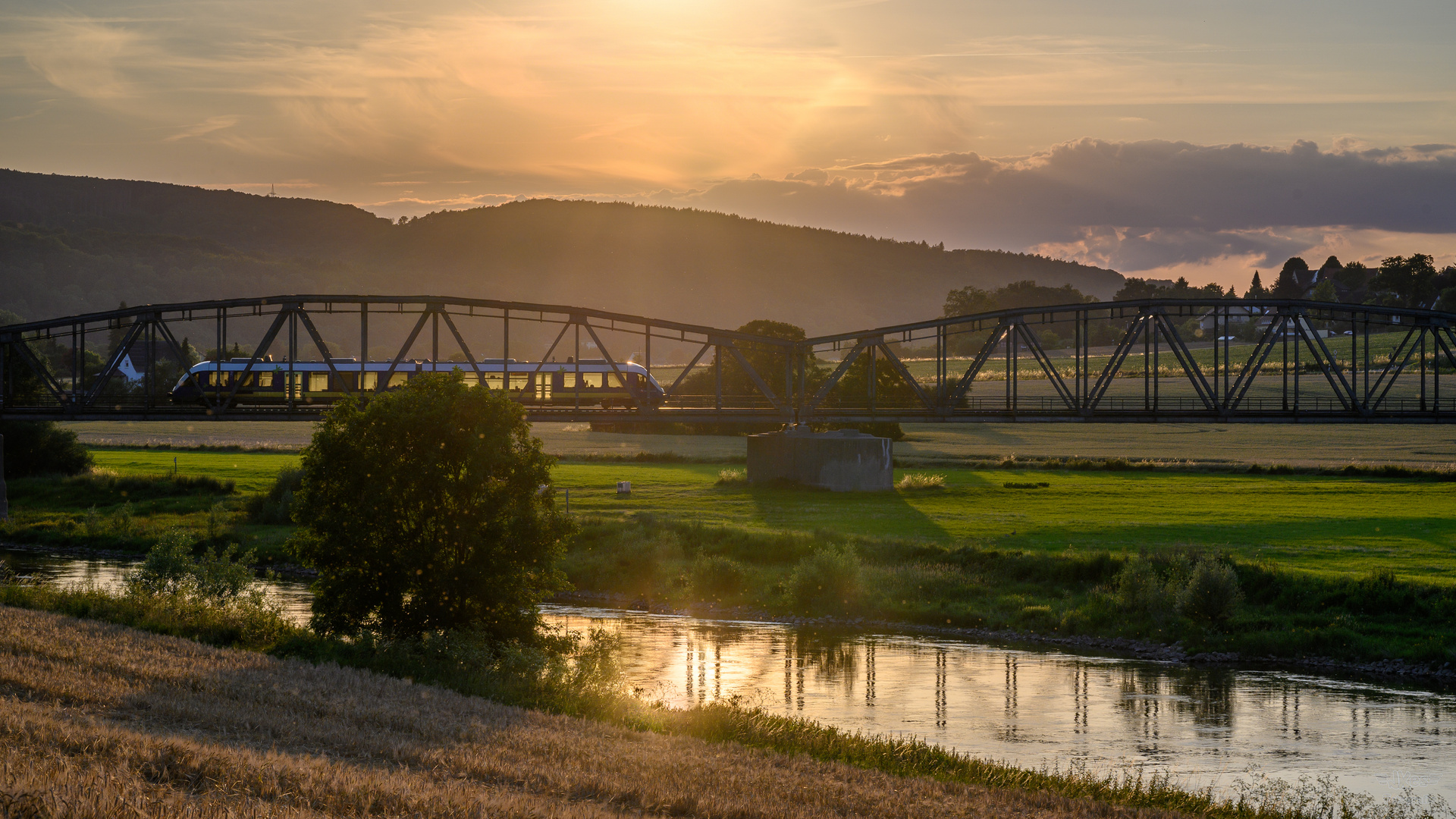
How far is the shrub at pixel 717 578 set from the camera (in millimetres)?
47562

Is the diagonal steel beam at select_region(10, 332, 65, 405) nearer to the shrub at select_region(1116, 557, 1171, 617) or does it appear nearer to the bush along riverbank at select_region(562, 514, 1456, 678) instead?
the bush along riverbank at select_region(562, 514, 1456, 678)

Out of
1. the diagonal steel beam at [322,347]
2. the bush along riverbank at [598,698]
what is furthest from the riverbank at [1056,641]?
the diagonal steel beam at [322,347]

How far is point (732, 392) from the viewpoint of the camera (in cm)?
12275

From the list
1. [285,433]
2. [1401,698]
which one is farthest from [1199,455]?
[285,433]

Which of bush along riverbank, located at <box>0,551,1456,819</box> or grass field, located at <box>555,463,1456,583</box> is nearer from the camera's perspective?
bush along riverbank, located at <box>0,551,1456,819</box>

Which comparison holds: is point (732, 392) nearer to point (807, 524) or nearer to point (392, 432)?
point (807, 524)

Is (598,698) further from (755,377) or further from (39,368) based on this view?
(39,368)

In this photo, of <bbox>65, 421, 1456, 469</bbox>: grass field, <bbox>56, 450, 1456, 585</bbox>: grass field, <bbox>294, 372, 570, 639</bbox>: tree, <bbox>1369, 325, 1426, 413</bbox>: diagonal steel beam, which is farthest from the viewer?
<bbox>65, 421, 1456, 469</bbox>: grass field

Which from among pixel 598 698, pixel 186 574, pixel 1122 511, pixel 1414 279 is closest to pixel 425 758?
pixel 598 698

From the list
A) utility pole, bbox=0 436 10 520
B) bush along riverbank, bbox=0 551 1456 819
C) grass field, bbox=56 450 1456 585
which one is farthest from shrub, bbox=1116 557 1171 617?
utility pole, bbox=0 436 10 520

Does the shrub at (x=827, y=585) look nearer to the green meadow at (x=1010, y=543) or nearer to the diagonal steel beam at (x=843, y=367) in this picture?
the green meadow at (x=1010, y=543)

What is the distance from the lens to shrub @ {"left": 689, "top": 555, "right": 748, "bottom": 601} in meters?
47.6

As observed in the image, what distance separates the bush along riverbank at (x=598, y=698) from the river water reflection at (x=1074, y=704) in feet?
5.73

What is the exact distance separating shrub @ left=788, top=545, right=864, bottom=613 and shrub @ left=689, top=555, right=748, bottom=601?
269 centimetres
